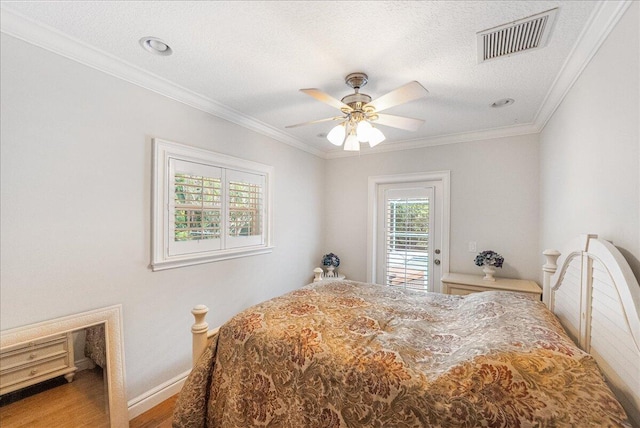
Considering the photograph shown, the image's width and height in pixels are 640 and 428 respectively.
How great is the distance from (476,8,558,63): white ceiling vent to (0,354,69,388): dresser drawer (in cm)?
325

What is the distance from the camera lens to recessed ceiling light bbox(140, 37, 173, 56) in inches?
66.1

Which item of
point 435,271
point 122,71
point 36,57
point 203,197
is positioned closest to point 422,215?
point 435,271

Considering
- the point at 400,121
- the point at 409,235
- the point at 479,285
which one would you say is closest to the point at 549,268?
the point at 479,285

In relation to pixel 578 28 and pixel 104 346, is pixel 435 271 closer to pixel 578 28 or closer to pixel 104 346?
pixel 578 28

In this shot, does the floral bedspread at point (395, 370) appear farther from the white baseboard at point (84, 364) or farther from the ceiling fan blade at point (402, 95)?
the ceiling fan blade at point (402, 95)

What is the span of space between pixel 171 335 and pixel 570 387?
2.54 meters

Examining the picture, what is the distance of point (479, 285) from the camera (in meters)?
2.89

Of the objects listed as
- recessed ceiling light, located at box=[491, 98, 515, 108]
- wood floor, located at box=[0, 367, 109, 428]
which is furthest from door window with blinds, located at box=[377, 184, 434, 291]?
wood floor, located at box=[0, 367, 109, 428]

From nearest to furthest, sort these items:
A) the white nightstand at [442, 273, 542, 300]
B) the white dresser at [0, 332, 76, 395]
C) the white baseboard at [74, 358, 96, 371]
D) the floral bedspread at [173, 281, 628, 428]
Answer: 1. the floral bedspread at [173, 281, 628, 428]
2. the white dresser at [0, 332, 76, 395]
3. the white baseboard at [74, 358, 96, 371]
4. the white nightstand at [442, 273, 542, 300]

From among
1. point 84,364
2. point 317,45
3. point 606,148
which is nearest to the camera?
point 606,148

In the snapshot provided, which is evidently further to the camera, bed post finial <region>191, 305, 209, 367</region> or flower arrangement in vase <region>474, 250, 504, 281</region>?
flower arrangement in vase <region>474, 250, 504, 281</region>

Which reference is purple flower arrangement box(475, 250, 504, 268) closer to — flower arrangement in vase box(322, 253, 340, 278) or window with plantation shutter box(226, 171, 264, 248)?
flower arrangement in vase box(322, 253, 340, 278)

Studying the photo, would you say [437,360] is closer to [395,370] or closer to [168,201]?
[395,370]

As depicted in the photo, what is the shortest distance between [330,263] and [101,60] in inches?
129
